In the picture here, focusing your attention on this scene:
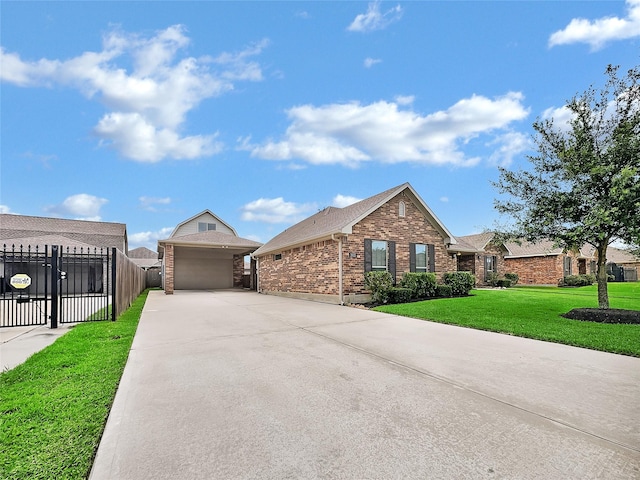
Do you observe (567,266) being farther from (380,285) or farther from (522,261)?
(380,285)

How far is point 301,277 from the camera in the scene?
16.4 m

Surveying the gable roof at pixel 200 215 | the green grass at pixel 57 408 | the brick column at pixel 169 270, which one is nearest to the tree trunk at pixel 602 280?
the green grass at pixel 57 408

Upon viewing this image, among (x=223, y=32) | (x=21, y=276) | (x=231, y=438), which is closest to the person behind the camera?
(x=231, y=438)

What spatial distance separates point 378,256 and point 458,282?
4260 millimetres

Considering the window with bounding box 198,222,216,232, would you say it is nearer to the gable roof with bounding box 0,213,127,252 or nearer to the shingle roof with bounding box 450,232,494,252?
the gable roof with bounding box 0,213,127,252

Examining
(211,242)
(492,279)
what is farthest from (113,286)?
(492,279)

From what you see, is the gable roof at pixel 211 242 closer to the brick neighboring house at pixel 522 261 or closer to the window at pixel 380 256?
the window at pixel 380 256

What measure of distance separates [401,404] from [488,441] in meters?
0.93

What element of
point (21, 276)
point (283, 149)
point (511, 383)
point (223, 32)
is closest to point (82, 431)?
point (511, 383)

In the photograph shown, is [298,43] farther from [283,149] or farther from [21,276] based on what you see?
[21,276]

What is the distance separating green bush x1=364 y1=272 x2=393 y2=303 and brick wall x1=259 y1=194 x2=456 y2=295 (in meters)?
0.46

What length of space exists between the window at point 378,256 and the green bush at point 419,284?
102cm

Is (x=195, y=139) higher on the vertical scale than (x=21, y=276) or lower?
higher

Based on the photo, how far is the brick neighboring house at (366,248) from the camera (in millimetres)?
13219
